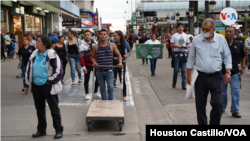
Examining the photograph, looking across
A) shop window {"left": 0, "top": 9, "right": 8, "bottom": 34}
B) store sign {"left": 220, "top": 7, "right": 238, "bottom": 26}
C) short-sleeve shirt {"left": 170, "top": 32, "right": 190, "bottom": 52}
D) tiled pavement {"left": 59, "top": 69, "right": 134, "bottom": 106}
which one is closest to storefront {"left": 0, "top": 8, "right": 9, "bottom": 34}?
shop window {"left": 0, "top": 9, "right": 8, "bottom": 34}

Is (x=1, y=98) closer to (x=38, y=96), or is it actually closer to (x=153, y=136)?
(x=38, y=96)

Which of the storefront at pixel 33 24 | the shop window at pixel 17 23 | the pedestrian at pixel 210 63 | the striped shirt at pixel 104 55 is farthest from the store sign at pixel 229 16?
the storefront at pixel 33 24

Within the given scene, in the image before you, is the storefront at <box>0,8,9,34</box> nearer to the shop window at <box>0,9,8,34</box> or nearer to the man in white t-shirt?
the shop window at <box>0,9,8,34</box>

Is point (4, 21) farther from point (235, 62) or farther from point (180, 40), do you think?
point (235, 62)

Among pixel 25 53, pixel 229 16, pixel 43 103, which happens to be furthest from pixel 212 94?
pixel 229 16

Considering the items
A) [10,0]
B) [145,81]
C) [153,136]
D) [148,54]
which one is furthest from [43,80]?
[10,0]

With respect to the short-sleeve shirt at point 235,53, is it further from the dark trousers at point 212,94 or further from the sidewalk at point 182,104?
the dark trousers at point 212,94

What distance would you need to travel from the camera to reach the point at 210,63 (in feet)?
15.5

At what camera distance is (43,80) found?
511 centimetres
